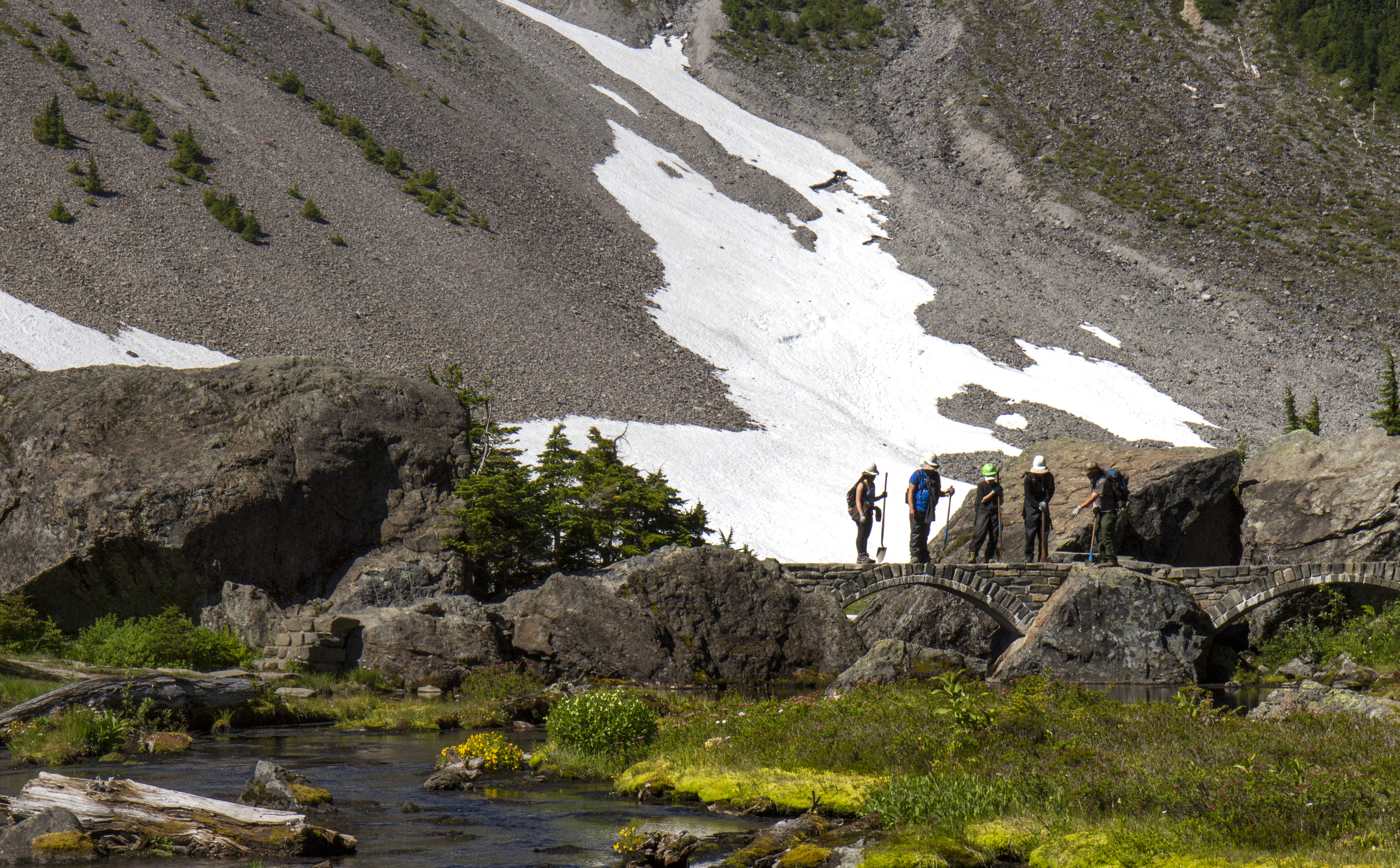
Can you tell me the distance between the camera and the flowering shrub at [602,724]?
13062mm

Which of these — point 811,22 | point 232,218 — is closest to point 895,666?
point 232,218

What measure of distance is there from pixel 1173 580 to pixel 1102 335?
163 ft

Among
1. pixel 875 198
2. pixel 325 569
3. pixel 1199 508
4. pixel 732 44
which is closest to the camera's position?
pixel 325 569

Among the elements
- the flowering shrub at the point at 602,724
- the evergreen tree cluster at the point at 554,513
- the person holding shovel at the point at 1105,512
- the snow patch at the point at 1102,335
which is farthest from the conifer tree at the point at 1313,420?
the flowering shrub at the point at 602,724

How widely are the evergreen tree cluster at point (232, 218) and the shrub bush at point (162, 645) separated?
35.4m

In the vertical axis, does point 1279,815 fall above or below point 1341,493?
below

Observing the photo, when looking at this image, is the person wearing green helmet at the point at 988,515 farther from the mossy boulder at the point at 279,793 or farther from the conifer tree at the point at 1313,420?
the conifer tree at the point at 1313,420

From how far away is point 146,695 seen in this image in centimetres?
1603

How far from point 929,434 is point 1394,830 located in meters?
51.1

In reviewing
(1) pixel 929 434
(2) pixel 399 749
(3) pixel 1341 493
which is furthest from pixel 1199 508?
(1) pixel 929 434

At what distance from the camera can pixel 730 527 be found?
42.5 metres

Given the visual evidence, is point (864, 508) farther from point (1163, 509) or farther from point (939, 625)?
point (1163, 509)

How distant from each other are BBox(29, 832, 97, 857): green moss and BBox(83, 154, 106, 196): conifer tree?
50.8 metres

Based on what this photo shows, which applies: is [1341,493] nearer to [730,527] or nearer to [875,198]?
[730,527]
